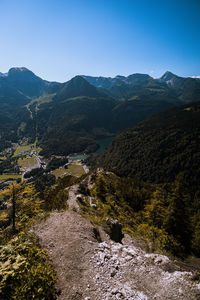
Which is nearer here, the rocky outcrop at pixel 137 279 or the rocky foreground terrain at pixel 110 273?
the rocky outcrop at pixel 137 279

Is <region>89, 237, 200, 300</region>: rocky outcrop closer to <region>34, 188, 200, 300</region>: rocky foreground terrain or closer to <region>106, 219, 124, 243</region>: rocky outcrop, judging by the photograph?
<region>34, 188, 200, 300</region>: rocky foreground terrain

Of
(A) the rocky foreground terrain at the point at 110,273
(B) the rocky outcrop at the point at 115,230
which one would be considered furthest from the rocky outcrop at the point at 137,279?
(B) the rocky outcrop at the point at 115,230

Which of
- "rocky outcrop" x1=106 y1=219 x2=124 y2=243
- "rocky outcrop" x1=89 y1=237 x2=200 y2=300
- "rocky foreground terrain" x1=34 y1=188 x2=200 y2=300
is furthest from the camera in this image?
"rocky outcrop" x1=106 y1=219 x2=124 y2=243

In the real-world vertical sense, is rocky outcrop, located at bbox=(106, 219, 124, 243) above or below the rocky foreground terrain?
below

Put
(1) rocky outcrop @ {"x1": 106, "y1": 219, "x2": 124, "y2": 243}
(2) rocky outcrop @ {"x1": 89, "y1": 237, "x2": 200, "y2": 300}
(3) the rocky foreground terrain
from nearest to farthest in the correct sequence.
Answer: (2) rocky outcrop @ {"x1": 89, "y1": 237, "x2": 200, "y2": 300}
(3) the rocky foreground terrain
(1) rocky outcrop @ {"x1": 106, "y1": 219, "x2": 124, "y2": 243}

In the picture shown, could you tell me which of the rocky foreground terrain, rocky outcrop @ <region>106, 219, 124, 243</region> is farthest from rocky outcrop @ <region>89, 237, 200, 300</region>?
rocky outcrop @ <region>106, 219, 124, 243</region>

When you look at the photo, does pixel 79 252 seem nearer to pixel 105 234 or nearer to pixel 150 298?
pixel 150 298

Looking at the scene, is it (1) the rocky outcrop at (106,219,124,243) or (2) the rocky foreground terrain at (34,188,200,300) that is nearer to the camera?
(2) the rocky foreground terrain at (34,188,200,300)

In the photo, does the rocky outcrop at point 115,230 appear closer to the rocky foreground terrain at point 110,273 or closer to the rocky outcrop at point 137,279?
the rocky foreground terrain at point 110,273

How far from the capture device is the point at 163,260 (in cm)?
1227

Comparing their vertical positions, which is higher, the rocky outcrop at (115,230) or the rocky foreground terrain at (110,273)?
the rocky foreground terrain at (110,273)

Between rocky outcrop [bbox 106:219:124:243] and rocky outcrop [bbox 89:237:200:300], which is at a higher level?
rocky outcrop [bbox 89:237:200:300]

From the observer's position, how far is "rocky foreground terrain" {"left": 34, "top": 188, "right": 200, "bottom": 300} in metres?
9.22

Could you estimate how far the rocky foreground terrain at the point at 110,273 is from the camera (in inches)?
363
